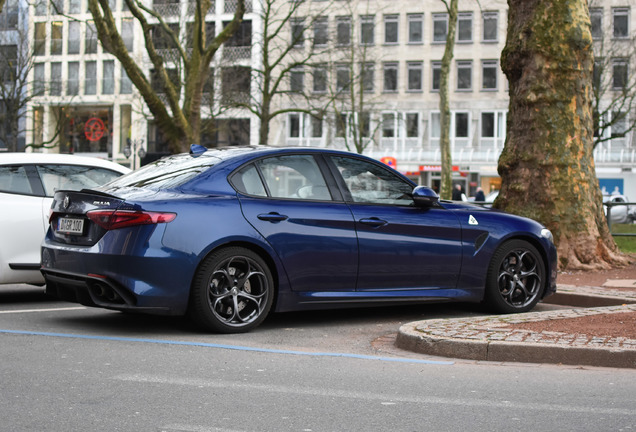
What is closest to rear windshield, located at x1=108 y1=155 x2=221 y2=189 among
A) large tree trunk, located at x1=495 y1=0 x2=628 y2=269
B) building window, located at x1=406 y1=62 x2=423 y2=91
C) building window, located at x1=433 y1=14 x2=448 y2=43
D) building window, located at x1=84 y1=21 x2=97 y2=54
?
large tree trunk, located at x1=495 y1=0 x2=628 y2=269

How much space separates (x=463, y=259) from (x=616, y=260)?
6191 mm

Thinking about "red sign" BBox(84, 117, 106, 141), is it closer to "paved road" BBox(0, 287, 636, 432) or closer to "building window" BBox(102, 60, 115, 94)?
"building window" BBox(102, 60, 115, 94)

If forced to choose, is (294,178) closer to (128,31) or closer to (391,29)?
(391,29)

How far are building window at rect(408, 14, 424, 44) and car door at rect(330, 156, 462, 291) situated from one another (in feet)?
200

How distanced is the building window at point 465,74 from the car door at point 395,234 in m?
59.6

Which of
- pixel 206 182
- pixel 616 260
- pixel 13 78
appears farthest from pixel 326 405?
pixel 13 78

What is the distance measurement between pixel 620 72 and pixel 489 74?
1520cm

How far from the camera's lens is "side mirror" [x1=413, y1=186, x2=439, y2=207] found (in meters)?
8.77

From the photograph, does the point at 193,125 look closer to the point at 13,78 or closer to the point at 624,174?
the point at 13,78

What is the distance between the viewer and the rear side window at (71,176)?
10398mm

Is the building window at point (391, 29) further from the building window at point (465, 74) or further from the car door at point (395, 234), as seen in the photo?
the car door at point (395, 234)

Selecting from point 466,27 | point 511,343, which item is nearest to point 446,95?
point 511,343

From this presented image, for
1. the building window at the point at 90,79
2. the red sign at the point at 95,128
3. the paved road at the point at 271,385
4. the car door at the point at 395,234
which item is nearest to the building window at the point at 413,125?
the red sign at the point at 95,128

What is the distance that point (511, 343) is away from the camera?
22.9 feet
